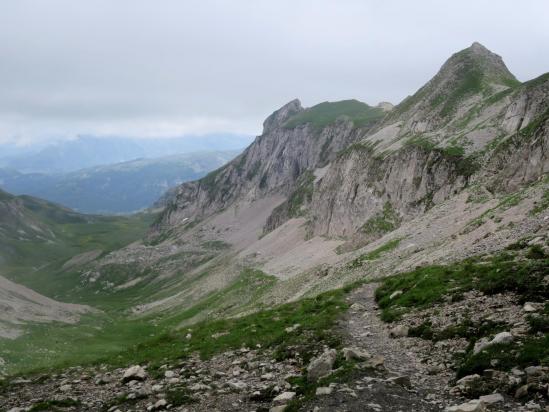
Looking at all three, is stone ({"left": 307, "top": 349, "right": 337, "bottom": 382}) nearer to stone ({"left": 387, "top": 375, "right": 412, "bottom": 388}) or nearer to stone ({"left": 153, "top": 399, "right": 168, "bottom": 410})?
stone ({"left": 387, "top": 375, "right": 412, "bottom": 388})

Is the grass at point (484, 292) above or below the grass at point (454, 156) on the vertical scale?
below

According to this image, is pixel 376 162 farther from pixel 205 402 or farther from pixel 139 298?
pixel 139 298

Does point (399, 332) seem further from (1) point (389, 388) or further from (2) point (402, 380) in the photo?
(1) point (389, 388)

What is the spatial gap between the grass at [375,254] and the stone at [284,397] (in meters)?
42.8

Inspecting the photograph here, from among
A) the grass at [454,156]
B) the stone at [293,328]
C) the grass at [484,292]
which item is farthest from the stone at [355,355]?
the grass at [454,156]

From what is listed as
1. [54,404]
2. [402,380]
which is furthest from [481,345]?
[54,404]

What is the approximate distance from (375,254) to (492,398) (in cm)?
4817

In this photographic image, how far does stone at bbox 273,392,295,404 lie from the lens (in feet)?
63.2

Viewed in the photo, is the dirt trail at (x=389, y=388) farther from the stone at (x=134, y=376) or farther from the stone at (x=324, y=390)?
the stone at (x=134, y=376)

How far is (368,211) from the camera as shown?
105688mm

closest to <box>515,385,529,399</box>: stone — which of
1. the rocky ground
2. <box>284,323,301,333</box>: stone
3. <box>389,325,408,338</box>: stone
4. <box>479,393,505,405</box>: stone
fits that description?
the rocky ground

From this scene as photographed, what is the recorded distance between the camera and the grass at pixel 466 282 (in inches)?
1021

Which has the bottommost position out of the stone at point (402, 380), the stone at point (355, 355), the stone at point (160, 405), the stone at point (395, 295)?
the stone at point (160, 405)

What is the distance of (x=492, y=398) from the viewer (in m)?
15.5
